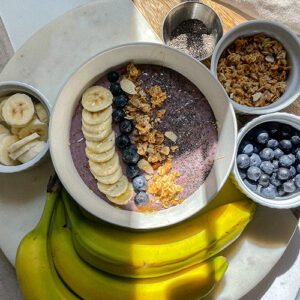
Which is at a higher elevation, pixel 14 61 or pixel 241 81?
pixel 14 61

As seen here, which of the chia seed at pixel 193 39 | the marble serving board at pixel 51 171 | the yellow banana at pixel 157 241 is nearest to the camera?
the yellow banana at pixel 157 241

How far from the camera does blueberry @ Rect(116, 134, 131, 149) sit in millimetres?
1019

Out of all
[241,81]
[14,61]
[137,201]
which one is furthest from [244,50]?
[14,61]

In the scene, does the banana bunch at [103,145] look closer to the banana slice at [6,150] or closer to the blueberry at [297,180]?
the banana slice at [6,150]

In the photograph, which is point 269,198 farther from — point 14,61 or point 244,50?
point 14,61

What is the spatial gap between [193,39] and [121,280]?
800 millimetres

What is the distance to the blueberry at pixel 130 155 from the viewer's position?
1017 millimetres

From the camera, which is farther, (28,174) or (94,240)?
(28,174)

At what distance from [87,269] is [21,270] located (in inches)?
7.1

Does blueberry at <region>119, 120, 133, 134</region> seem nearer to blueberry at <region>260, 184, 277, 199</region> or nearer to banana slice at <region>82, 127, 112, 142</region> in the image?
banana slice at <region>82, 127, 112, 142</region>

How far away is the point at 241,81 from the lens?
1084 millimetres

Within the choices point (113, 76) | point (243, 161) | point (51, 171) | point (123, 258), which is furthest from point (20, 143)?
point (243, 161)

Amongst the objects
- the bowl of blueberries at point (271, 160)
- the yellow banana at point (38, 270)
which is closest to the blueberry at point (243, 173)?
the bowl of blueberries at point (271, 160)

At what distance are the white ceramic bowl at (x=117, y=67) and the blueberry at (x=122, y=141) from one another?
0.15 meters
